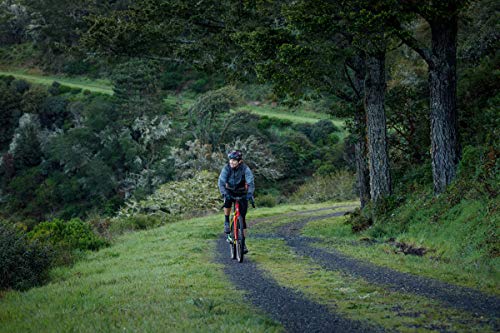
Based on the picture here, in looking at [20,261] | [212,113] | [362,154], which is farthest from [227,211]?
[212,113]

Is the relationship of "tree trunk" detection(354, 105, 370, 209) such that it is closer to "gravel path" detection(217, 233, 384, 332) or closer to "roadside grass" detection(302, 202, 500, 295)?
"roadside grass" detection(302, 202, 500, 295)

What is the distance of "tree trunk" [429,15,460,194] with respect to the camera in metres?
14.1

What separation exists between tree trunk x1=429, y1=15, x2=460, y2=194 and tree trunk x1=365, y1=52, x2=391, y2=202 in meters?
2.38

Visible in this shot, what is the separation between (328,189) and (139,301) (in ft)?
107

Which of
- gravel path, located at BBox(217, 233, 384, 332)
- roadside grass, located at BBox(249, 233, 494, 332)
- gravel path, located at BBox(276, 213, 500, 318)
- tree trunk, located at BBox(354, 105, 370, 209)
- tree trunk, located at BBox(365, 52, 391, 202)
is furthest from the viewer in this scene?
tree trunk, located at BBox(354, 105, 370, 209)

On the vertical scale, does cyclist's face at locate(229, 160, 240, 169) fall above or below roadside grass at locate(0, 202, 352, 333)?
above

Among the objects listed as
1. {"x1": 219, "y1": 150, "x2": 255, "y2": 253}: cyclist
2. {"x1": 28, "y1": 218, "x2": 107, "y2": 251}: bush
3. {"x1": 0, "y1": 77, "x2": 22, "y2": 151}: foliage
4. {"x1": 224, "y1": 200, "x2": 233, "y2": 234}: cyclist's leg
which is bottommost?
{"x1": 28, "y1": 218, "x2": 107, "y2": 251}: bush

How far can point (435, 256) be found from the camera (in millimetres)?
11742

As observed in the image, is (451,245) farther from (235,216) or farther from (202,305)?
(202,305)

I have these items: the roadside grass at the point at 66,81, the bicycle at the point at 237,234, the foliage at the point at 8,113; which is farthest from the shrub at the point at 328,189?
the foliage at the point at 8,113

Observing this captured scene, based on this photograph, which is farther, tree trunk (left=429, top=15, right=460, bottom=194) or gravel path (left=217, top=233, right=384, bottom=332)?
tree trunk (left=429, top=15, right=460, bottom=194)

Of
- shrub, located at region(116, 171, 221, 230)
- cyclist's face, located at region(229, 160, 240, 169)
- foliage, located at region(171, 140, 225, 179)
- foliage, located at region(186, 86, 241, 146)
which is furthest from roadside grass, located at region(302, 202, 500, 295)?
foliage, located at region(186, 86, 241, 146)

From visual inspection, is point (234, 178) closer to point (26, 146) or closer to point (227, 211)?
point (227, 211)

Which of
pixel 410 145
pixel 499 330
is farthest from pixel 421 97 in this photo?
pixel 499 330
